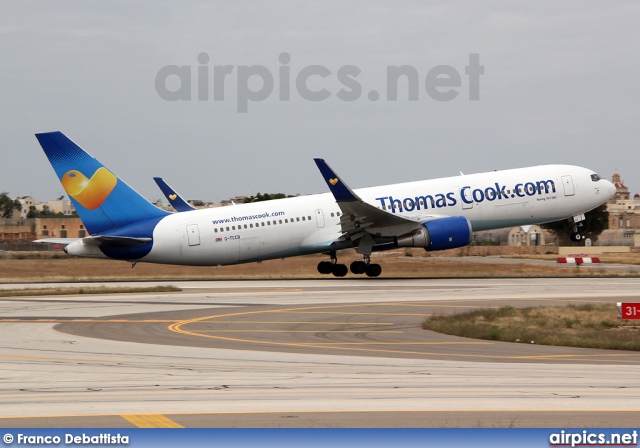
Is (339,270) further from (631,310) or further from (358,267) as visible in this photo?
(631,310)

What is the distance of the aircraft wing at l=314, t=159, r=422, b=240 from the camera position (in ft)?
154

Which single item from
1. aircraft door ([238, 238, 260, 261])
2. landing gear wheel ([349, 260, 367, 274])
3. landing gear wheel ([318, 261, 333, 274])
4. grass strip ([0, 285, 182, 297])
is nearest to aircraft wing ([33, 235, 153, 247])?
grass strip ([0, 285, 182, 297])

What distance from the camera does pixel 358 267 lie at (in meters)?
50.7

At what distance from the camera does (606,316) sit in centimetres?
2888

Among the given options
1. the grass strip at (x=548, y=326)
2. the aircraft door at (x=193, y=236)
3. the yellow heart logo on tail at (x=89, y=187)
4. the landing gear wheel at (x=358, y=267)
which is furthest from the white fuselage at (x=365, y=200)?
the grass strip at (x=548, y=326)

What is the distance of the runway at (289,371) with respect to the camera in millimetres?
13719

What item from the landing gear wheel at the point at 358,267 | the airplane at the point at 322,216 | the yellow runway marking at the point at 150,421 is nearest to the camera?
the yellow runway marking at the point at 150,421

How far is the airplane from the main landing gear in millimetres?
60

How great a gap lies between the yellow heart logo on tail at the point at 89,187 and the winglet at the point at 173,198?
787cm

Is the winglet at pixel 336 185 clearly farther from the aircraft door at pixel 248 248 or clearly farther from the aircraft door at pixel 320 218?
the aircraft door at pixel 248 248

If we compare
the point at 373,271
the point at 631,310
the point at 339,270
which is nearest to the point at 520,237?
the point at 339,270

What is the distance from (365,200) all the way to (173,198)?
41.0ft

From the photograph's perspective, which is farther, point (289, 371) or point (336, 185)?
point (336, 185)

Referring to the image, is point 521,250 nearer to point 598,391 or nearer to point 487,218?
point 487,218
